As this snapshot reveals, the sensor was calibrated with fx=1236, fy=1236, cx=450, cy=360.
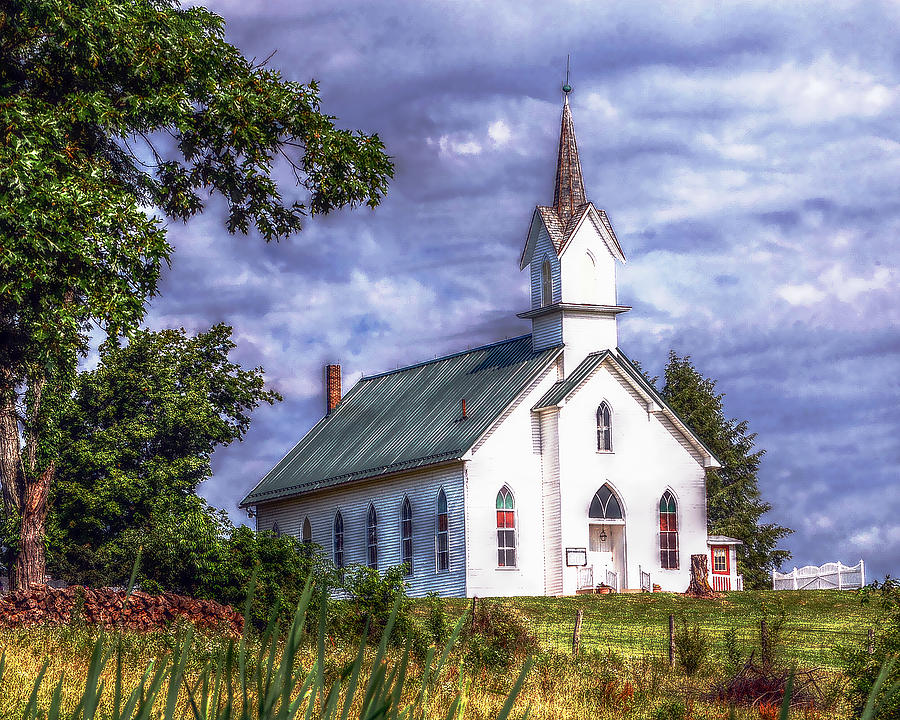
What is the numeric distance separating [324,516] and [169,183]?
28472 mm

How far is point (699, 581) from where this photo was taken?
42969 millimetres

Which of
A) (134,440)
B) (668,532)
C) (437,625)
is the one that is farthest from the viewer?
(668,532)

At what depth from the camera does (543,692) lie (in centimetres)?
1738

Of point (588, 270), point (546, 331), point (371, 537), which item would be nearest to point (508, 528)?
point (371, 537)

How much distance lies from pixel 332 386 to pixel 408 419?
405 inches

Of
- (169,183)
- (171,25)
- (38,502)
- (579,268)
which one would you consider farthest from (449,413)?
(171,25)

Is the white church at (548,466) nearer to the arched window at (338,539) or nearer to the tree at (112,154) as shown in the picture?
the arched window at (338,539)

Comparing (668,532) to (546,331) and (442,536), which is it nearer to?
(442,536)

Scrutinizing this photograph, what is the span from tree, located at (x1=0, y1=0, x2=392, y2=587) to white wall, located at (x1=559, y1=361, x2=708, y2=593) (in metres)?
22.5

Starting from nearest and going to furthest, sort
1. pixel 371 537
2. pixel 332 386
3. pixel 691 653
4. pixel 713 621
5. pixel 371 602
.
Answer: pixel 371 602 → pixel 691 653 → pixel 713 621 → pixel 371 537 → pixel 332 386

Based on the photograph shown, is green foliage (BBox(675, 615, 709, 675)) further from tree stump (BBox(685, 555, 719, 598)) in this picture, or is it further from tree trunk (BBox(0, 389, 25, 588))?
tree trunk (BBox(0, 389, 25, 588))

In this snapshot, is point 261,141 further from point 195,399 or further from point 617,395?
point 617,395

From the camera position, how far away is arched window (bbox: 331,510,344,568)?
165 ft

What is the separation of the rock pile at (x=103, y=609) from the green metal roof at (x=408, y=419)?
22.1 meters
